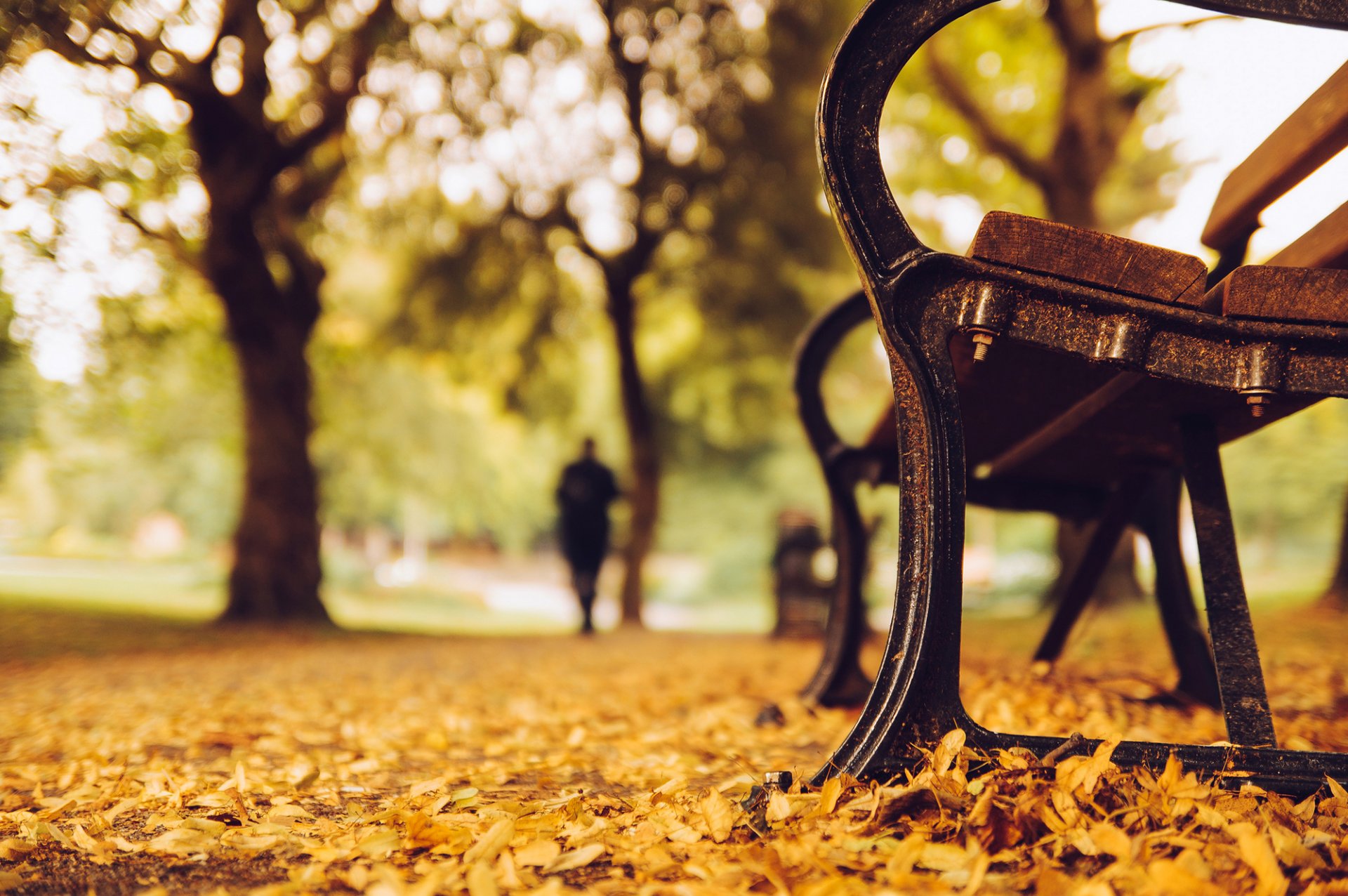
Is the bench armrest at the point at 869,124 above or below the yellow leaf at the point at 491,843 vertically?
above

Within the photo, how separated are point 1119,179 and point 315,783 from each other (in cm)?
1622

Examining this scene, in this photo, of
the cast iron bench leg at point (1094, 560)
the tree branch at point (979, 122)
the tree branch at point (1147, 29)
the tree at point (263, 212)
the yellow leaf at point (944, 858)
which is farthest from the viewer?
the tree branch at point (979, 122)

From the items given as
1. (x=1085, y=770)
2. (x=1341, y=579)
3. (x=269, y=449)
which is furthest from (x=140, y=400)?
(x=1341, y=579)

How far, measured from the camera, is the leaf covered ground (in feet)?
4.42

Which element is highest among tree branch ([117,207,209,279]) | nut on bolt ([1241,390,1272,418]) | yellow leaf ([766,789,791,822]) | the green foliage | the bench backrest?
tree branch ([117,207,209,279])

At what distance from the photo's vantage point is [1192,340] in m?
1.51

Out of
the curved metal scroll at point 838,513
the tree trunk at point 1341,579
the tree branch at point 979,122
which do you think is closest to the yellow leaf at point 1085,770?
the curved metal scroll at point 838,513

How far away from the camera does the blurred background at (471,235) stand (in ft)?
24.6

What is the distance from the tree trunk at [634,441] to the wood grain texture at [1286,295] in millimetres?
11196

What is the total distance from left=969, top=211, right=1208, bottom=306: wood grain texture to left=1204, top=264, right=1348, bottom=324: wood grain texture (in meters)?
0.06

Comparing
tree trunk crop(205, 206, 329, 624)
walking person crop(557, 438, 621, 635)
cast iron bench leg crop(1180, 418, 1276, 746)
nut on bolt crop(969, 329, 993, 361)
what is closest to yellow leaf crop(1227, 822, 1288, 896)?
cast iron bench leg crop(1180, 418, 1276, 746)

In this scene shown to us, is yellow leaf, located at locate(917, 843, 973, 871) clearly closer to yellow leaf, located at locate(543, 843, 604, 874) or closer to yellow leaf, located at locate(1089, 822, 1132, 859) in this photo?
yellow leaf, located at locate(1089, 822, 1132, 859)

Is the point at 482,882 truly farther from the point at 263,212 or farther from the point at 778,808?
the point at 263,212

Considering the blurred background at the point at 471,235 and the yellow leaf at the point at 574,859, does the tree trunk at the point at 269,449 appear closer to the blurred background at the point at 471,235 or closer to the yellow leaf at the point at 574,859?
the blurred background at the point at 471,235
